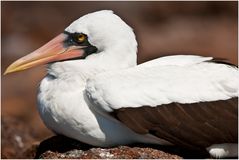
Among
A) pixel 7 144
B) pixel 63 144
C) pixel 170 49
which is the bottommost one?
pixel 170 49

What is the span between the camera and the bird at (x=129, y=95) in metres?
10.8

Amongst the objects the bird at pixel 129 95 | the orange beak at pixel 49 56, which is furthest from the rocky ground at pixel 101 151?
the orange beak at pixel 49 56

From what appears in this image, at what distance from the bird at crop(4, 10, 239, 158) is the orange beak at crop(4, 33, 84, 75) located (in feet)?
0.06

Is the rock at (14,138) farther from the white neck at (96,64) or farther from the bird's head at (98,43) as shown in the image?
the white neck at (96,64)

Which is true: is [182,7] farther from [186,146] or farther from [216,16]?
[186,146]

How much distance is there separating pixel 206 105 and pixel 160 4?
26278 mm

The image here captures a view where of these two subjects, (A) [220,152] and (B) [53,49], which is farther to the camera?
(B) [53,49]

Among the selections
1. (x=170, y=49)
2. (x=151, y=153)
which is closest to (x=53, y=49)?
(x=151, y=153)

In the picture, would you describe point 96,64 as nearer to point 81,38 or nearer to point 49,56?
point 81,38

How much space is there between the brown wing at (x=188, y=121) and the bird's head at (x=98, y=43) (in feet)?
3.48

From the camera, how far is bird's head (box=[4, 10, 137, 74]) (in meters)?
11.7

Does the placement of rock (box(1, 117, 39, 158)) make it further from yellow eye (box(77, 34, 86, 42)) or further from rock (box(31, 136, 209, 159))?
yellow eye (box(77, 34, 86, 42))

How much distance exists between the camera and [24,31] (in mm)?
35750

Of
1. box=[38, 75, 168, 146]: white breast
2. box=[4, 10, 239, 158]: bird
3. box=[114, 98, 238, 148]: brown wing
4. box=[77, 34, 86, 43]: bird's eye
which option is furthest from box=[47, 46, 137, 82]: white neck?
box=[114, 98, 238, 148]: brown wing
